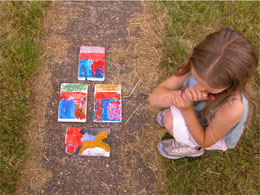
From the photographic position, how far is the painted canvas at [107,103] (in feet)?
8.19

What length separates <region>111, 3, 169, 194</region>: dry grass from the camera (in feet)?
7.73

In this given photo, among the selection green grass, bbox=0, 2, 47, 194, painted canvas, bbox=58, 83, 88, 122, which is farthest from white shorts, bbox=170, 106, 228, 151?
green grass, bbox=0, 2, 47, 194

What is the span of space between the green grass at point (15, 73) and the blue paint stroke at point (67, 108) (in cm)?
35

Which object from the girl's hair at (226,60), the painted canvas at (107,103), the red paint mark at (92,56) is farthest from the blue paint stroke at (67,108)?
the girl's hair at (226,60)

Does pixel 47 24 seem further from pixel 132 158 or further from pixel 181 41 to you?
pixel 132 158

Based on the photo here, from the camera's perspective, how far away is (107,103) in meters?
2.55

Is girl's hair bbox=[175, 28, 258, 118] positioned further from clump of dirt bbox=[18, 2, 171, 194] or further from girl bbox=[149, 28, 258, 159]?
clump of dirt bbox=[18, 2, 171, 194]

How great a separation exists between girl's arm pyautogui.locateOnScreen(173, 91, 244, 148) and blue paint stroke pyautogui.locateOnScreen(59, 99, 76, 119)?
1.20m

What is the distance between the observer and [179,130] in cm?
189

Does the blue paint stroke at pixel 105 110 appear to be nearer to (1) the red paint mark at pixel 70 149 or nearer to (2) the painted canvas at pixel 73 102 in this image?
(2) the painted canvas at pixel 73 102

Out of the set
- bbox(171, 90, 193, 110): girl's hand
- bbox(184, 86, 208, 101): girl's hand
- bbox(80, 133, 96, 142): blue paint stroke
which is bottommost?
bbox(80, 133, 96, 142): blue paint stroke

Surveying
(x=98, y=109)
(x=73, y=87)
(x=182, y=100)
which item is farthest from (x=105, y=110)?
(x=182, y=100)

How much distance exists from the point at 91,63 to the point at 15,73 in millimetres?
827

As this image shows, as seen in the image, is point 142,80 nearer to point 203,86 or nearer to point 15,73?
point 203,86
